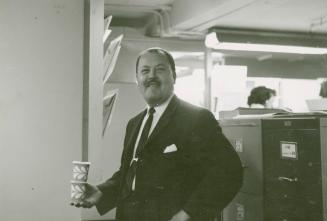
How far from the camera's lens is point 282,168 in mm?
2072

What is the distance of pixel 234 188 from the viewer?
5.90ft

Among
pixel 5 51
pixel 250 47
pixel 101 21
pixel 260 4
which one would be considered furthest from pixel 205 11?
pixel 5 51

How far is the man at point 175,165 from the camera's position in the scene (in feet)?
5.78

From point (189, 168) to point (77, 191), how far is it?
1.59 feet

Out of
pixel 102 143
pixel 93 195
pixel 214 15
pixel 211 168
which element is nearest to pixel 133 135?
pixel 102 143

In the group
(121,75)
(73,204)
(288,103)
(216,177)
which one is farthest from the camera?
(288,103)

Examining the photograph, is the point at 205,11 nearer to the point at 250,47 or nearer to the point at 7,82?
the point at 250,47

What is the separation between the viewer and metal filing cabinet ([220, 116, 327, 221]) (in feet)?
6.02

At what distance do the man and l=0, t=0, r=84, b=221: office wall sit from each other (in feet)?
0.69

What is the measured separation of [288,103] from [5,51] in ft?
18.9

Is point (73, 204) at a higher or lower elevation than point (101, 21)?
lower

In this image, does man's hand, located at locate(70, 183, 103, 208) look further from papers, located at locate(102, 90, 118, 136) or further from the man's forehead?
the man's forehead

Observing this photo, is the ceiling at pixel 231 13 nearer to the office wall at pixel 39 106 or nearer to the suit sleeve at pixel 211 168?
the suit sleeve at pixel 211 168

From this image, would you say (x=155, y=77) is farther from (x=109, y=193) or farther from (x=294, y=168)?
(x=294, y=168)
